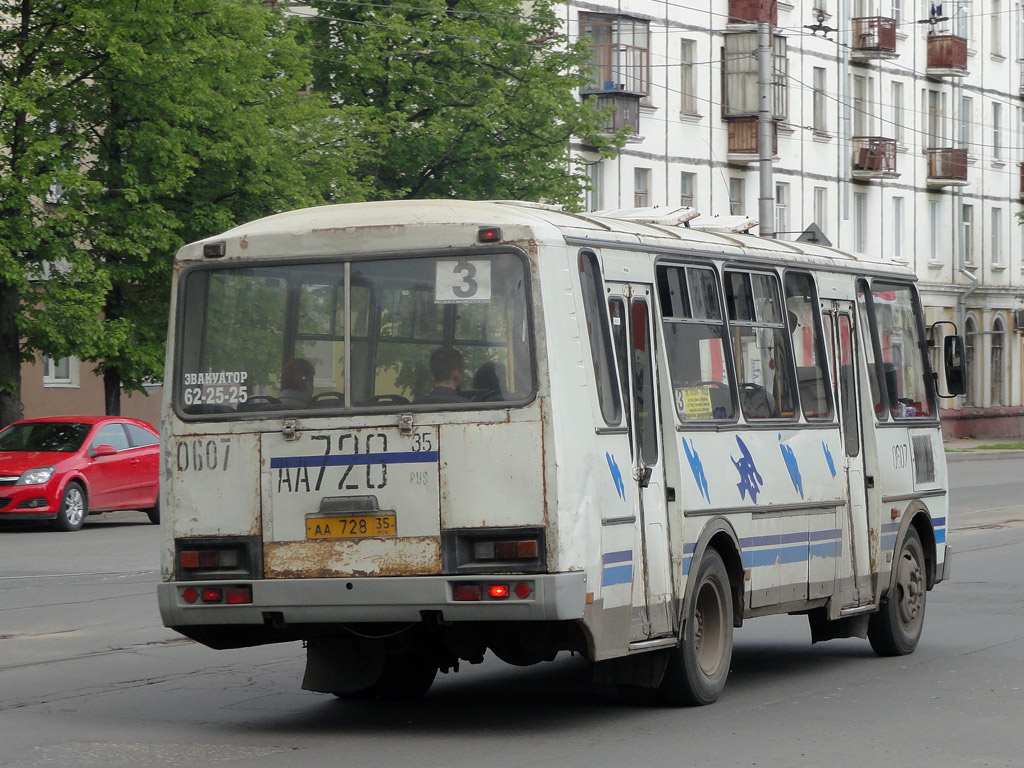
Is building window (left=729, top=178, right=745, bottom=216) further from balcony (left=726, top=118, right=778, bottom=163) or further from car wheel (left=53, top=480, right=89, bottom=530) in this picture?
car wheel (left=53, top=480, right=89, bottom=530)

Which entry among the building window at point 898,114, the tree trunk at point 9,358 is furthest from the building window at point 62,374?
the building window at point 898,114

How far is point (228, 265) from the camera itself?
966 centimetres

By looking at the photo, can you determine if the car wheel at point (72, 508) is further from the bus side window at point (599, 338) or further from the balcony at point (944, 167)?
the balcony at point (944, 167)

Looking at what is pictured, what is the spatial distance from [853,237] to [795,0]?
759 cm

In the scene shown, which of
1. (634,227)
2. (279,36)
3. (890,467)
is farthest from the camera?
(279,36)

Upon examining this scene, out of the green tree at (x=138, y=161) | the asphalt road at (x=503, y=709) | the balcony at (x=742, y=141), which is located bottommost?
the asphalt road at (x=503, y=709)

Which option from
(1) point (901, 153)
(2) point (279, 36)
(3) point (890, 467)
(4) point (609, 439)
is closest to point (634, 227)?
(4) point (609, 439)

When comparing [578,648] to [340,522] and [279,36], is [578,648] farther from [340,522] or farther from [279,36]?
[279,36]

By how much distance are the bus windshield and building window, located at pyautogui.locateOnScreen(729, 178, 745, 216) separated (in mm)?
44216

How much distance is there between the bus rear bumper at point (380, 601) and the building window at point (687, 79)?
4337cm

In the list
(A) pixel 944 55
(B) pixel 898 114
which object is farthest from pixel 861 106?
(A) pixel 944 55

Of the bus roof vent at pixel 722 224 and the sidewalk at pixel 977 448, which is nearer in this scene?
the bus roof vent at pixel 722 224

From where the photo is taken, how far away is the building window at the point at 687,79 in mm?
51344

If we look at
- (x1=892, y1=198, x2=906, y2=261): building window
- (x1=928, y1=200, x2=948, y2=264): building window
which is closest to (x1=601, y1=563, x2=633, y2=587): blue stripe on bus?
(x1=892, y1=198, x2=906, y2=261): building window
